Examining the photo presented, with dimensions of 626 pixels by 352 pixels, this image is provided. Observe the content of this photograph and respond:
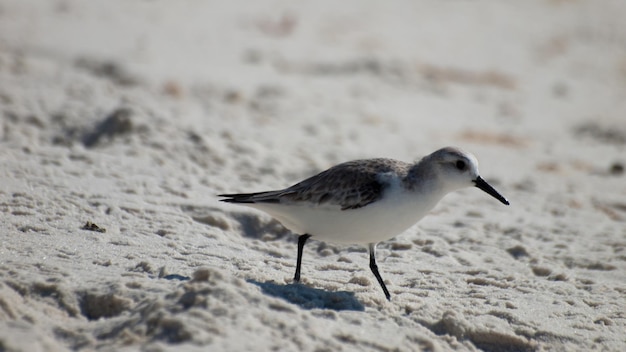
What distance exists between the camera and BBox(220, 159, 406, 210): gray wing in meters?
5.09

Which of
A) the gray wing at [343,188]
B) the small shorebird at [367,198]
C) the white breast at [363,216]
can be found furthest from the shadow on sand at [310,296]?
the gray wing at [343,188]

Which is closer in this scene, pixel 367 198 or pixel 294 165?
pixel 367 198

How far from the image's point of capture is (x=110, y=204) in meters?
6.01

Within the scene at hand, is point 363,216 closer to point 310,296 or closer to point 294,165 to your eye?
point 310,296

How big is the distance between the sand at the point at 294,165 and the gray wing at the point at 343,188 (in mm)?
486

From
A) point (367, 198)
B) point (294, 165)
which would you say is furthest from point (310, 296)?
point (294, 165)

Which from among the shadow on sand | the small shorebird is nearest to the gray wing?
the small shorebird

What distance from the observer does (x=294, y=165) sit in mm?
7902

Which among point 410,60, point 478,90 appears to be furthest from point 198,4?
point 478,90

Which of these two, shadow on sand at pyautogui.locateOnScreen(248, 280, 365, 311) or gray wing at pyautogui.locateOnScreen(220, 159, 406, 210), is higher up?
gray wing at pyautogui.locateOnScreen(220, 159, 406, 210)

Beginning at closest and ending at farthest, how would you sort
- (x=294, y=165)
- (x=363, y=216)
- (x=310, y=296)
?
1. (x=310, y=296)
2. (x=363, y=216)
3. (x=294, y=165)

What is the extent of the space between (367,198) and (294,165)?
2.89 meters

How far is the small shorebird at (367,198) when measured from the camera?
507cm

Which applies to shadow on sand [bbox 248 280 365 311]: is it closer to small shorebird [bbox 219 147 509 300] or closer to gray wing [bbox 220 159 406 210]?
small shorebird [bbox 219 147 509 300]
